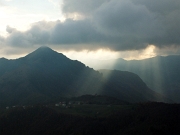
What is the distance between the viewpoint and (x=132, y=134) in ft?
656

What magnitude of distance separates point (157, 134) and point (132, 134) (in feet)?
55.0

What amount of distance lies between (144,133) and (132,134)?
8161 millimetres

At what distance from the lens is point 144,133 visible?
653 ft

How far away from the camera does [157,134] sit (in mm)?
197500

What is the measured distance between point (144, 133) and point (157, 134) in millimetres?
8657
